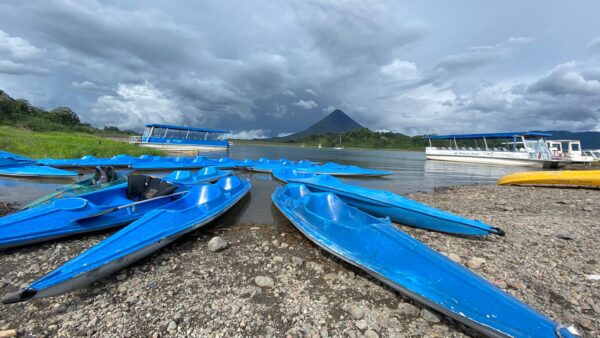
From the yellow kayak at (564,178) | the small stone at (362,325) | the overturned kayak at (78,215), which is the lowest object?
the yellow kayak at (564,178)

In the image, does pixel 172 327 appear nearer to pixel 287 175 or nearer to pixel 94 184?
pixel 94 184

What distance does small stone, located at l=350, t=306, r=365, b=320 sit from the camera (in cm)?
323

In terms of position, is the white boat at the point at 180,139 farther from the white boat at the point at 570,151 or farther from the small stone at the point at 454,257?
the white boat at the point at 570,151

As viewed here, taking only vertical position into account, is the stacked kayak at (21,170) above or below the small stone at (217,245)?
above

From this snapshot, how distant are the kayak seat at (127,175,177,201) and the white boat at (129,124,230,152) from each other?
3814 cm

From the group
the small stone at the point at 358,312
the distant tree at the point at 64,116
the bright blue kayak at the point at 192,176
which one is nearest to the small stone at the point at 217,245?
the small stone at the point at 358,312

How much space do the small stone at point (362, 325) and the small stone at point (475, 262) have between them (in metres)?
2.62

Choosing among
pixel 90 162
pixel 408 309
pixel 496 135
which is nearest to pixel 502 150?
pixel 496 135

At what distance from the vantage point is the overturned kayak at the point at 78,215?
4852 millimetres

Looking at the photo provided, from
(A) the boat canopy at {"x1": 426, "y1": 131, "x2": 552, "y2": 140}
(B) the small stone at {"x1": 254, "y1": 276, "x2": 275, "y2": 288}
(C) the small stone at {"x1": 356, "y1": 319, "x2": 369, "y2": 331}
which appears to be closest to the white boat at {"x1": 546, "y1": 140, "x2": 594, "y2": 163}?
(A) the boat canopy at {"x1": 426, "y1": 131, "x2": 552, "y2": 140}

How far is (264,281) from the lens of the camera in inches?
156

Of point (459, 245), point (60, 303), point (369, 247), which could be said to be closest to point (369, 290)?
point (369, 247)

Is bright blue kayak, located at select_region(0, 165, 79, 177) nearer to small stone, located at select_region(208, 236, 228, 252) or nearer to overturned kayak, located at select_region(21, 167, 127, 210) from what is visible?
overturned kayak, located at select_region(21, 167, 127, 210)

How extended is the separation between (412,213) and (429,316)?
366cm
